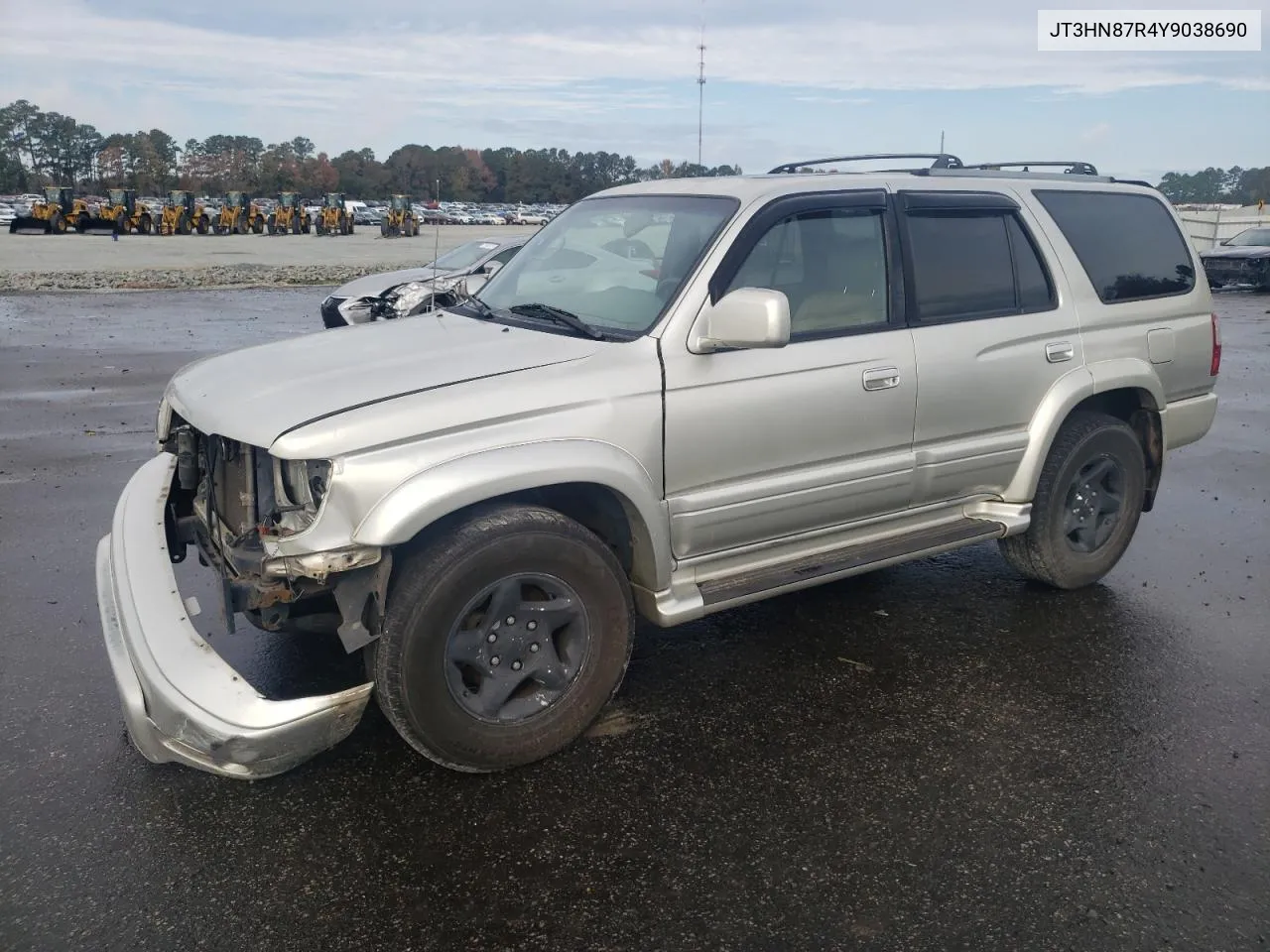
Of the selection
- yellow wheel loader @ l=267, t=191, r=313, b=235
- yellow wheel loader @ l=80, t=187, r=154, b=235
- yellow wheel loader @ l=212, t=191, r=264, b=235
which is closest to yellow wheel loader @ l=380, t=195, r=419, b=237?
yellow wheel loader @ l=267, t=191, r=313, b=235

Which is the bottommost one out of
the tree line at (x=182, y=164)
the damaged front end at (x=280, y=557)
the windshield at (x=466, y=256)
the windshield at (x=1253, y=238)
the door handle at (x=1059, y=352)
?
the damaged front end at (x=280, y=557)

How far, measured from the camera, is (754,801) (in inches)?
131

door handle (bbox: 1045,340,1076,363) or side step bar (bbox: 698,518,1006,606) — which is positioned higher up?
door handle (bbox: 1045,340,1076,363)

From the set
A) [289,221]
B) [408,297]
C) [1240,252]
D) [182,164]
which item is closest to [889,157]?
[408,297]

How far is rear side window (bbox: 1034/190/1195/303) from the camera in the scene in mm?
4965

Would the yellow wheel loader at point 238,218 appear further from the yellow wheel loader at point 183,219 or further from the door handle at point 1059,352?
the door handle at point 1059,352

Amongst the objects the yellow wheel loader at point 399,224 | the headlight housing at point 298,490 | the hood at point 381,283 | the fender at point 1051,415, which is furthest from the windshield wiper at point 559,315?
the yellow wheel loader at point 399,224

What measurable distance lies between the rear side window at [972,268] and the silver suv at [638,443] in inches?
0.6

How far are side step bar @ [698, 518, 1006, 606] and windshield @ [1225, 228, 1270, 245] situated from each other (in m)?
24.2

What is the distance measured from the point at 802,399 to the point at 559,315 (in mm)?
985

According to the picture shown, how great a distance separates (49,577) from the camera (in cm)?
518

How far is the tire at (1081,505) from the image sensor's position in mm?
4898

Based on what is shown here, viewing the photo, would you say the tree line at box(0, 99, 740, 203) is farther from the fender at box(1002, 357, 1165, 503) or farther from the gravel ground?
the fender at box(1002, 357, 1165, 503)

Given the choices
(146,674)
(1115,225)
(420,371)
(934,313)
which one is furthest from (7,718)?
(1115,225)
